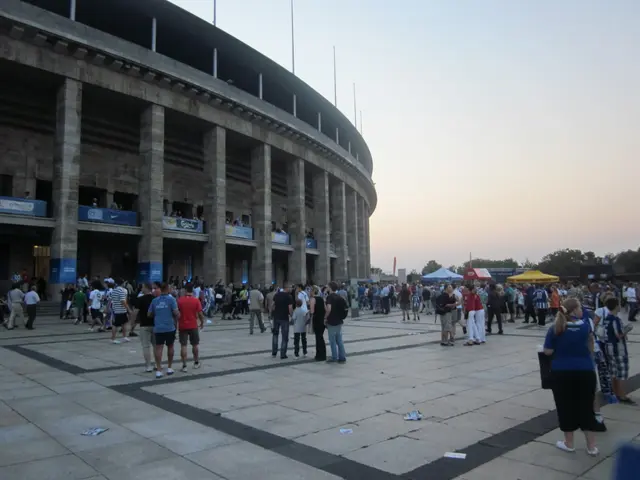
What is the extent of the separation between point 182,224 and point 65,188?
793 centimetres

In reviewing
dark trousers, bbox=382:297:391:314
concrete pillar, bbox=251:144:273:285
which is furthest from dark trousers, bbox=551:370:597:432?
concrete pillar, bbox=251:144:273:285

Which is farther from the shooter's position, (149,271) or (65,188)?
(149,271)

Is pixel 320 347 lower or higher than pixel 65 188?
lower

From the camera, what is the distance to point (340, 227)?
5200 cm

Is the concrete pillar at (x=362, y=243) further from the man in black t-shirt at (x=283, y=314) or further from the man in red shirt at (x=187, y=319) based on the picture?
the man in red shirt at (x=187, y=319)

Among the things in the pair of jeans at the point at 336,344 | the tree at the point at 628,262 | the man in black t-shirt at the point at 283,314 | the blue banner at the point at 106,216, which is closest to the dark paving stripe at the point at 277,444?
the man in black t-shirt at the point at 283,314

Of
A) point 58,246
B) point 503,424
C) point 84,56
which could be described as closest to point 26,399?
point 503,424

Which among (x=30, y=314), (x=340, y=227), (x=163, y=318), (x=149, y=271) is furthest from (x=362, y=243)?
(x=163, y=318)

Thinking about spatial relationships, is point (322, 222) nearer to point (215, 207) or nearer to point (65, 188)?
point (215, 207)

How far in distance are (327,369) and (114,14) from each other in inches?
1184

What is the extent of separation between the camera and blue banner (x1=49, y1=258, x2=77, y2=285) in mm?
24500

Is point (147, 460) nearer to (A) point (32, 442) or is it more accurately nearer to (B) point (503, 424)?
(A) point (32, 442)

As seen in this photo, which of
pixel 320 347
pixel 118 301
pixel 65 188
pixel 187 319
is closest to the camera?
pixel 187 319

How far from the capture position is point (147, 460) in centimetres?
498
